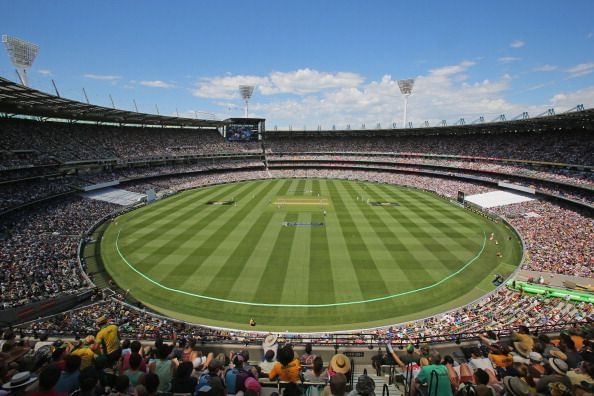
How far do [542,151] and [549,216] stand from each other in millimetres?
19444

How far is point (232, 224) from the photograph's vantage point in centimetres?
3966

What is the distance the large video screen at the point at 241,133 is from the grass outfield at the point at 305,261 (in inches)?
1980

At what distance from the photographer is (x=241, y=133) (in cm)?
9675

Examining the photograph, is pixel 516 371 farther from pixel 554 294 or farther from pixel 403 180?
pixel 403 180

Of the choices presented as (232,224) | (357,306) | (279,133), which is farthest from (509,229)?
(279,133)

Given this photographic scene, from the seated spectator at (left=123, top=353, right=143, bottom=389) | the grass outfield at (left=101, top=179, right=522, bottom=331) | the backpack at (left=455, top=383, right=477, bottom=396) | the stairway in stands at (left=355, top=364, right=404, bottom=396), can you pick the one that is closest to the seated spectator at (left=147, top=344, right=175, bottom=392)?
the seated spectator at (left=123, top=353, right=143, bottom=389)

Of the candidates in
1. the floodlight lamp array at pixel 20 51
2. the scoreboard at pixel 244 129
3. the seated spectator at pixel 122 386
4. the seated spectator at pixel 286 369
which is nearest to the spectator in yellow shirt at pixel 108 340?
the seated spectator at pixel 122 386

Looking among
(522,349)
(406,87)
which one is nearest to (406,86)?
(406,87)

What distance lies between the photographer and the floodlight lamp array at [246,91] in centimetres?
10353

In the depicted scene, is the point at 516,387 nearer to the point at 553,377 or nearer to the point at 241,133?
the point at 553,377

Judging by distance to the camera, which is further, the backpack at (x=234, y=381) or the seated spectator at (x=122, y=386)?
the backpack at (x=234, y=381)

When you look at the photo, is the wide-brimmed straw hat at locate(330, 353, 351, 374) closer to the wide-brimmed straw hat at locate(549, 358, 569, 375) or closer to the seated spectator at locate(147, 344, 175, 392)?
the seated spectator at locate(147, 344, 175, 392)

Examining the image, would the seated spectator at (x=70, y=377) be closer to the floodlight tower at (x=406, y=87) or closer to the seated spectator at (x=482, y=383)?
the seated spectator at (x=482, y=383)

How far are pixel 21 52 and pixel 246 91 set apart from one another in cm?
6295
